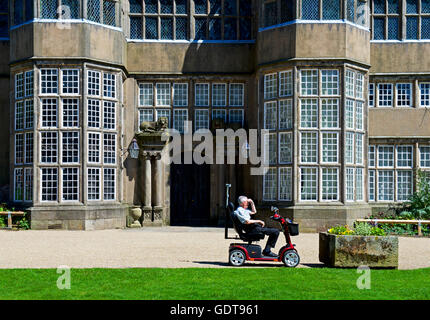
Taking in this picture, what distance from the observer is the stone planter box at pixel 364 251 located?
1063cm

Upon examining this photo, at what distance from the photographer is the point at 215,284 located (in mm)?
8531

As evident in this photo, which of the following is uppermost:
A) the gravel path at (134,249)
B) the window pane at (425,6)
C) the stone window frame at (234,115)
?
the window pane at (425,6)

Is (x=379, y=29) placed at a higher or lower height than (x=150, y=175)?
higher

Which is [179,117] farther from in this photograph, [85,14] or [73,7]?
[73,7]

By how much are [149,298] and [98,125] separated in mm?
13016

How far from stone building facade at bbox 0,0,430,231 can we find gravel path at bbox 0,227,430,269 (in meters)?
1.87

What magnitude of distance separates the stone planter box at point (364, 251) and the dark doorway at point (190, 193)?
11.7 m

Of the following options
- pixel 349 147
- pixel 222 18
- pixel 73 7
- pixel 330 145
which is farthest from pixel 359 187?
pixel 73 7

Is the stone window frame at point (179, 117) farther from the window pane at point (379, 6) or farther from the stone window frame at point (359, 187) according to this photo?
the window pane at point (379, 6)

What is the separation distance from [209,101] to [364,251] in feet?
39.2

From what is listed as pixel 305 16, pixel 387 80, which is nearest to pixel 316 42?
pixel 305 16

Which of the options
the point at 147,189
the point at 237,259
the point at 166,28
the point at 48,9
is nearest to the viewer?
the point at 237,259

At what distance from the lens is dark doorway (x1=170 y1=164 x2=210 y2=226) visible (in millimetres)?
22156

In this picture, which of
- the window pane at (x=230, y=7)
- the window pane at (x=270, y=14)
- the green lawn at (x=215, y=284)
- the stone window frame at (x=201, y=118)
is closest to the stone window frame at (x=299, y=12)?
the window pane at (x=270, y=14)
